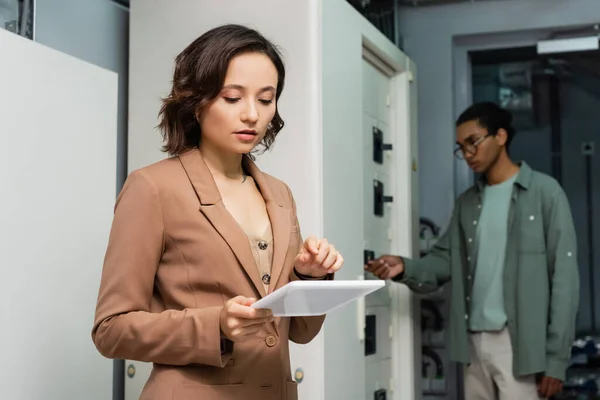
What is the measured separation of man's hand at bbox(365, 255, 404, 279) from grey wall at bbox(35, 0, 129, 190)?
1055mm

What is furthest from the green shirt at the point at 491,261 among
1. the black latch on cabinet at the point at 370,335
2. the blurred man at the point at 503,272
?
the black latch on cabinet at the point at 370,335

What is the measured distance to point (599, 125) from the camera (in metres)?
4.82

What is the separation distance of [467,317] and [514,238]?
40 cm

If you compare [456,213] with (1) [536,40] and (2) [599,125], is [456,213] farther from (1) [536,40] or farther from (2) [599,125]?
(2) [599,125]

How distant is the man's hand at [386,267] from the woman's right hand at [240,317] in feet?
6.54

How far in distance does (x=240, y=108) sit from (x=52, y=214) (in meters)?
0.77

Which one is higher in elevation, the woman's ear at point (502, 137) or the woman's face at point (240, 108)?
the woman's ear at point (502, 137)

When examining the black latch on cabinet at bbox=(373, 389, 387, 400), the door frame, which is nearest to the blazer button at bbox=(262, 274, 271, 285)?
the black latch on cabinet at bbox=(373, 389, 387, 400)

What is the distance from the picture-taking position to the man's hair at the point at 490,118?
3660 mm

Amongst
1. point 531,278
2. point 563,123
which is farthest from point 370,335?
point 563,123

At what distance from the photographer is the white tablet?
1185 millimetres

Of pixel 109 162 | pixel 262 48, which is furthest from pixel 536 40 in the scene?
pixel 262 48

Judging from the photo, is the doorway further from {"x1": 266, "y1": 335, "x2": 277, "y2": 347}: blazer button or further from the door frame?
{"x1": 266, "y1": 335, "x2": 277, "y2": 347}: blazer button

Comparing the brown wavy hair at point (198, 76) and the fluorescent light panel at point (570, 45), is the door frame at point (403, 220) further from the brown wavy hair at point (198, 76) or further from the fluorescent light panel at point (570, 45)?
the brown wavy hair at point (198, 76)
